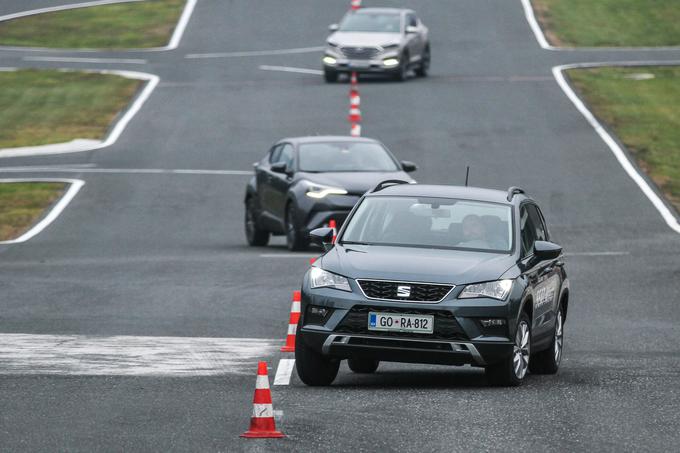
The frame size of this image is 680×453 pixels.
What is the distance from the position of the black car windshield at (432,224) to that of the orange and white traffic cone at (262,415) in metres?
3.36

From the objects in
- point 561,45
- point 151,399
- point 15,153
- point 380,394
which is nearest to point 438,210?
point 380,394

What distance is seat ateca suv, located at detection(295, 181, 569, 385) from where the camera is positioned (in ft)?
38.3

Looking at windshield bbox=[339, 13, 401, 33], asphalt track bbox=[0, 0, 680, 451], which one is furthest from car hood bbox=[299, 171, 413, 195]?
windshield bbox=[339, 13, 401, 33]

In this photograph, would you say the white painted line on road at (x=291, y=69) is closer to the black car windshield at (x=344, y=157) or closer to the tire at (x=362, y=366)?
the black car windshield at (x=344, y=157)

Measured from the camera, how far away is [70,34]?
54.2 metres

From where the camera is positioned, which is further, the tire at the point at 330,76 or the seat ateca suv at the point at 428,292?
the tire at the point at 330,76

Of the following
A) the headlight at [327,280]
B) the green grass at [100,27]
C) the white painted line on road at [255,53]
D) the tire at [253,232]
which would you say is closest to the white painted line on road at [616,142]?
the tire at [253,232]

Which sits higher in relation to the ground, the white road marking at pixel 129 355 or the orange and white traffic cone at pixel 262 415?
the orange and white traffic cone at pixel 262 415

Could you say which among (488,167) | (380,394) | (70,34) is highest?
(380,394)

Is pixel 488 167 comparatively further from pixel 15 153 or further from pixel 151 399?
pixel 151 399

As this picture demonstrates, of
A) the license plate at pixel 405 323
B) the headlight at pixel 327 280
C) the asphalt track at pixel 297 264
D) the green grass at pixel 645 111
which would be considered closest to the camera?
the asphalt track at pixel 297 264

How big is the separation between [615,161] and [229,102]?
37.3 ft

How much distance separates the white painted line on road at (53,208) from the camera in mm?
25458

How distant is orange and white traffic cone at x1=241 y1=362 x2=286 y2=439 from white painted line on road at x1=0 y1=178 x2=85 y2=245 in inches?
621
